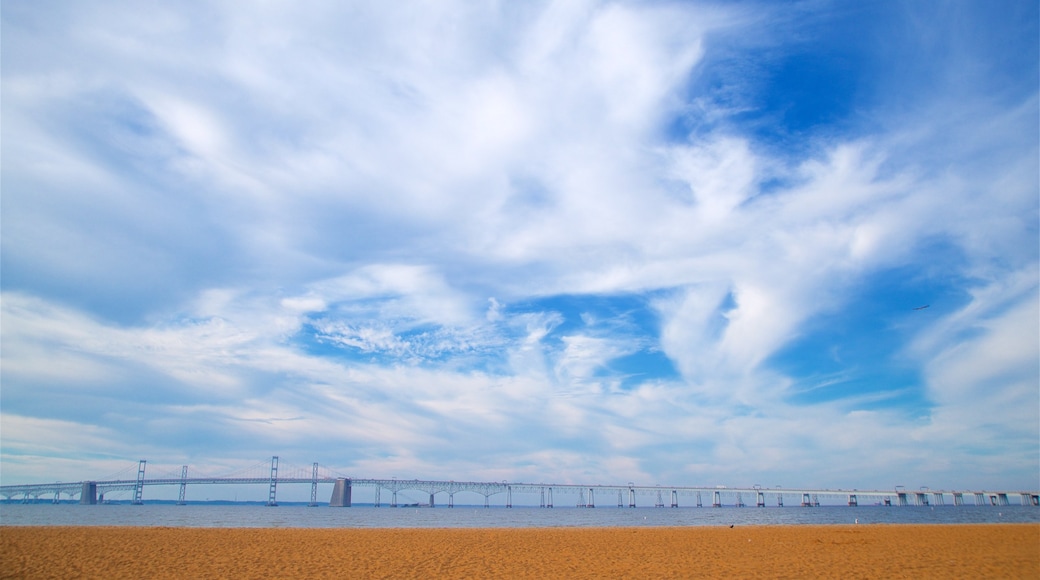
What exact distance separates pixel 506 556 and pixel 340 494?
13667 cm

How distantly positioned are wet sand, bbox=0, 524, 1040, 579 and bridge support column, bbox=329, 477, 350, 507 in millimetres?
123266

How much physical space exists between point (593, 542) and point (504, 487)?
155 m

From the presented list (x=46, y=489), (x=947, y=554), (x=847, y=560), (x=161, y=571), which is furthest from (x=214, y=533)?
(x=46, y=489)

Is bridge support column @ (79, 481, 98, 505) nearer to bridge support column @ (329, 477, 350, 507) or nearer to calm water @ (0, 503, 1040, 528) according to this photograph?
calm water @ (0, 503, 1040, 528)

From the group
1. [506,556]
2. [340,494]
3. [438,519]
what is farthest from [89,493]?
[506,556]

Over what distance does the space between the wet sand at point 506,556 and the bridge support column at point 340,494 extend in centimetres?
12327

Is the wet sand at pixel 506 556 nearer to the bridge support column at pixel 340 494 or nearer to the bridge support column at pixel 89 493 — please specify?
the bridge support column at pixel 340 494

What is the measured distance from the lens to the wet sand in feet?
56.6

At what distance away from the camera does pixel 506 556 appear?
72.4ft

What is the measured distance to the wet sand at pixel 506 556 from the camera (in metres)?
17.3

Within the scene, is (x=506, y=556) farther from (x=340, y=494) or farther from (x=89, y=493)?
(x=89, y=493)

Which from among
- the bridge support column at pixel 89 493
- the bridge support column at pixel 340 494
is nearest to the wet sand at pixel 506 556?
the bridge support column at pixel 340 494

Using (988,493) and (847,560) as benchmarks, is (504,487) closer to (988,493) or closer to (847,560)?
(988,493)

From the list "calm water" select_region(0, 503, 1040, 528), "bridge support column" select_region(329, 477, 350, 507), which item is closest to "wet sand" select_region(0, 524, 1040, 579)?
"calm water" select_region(0, 503, 1040, 528)
